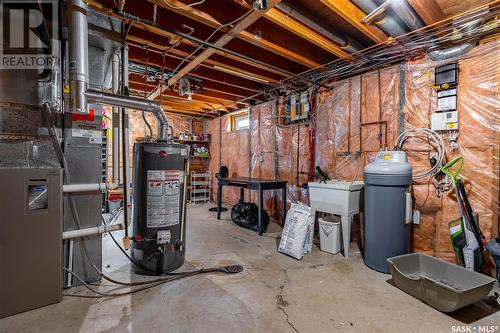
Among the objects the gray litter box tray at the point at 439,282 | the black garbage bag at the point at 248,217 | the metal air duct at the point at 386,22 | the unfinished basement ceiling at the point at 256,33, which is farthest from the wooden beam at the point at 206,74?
the gray litter box tray at the point at 439,282

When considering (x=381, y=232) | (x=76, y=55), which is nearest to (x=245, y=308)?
(x=381, y=232)

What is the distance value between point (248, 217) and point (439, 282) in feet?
8.30

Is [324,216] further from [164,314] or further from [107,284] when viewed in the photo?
[107,284]

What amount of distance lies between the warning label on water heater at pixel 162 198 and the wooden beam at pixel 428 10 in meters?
2.52

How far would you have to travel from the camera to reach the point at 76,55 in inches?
67.6

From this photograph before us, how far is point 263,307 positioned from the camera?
175 cm

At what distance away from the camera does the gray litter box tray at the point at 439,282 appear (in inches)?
63.7

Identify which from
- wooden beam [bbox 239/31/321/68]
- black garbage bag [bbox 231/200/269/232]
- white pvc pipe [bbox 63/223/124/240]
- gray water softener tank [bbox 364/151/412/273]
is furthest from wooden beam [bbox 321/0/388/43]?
black garbage bag [bbox 231/200/269/232]

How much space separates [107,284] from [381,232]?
8.39 feet

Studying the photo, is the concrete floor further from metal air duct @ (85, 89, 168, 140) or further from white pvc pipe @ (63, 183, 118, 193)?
metal air duct @ (85, 89, 168, 140)

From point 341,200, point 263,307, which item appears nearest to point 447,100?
point 341,200

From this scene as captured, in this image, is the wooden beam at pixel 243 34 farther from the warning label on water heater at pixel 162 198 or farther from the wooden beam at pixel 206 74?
the warning label on water heater at pixel 162 198

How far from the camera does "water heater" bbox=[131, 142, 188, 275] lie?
2.18m

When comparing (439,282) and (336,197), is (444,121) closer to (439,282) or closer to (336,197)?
(336,197)
